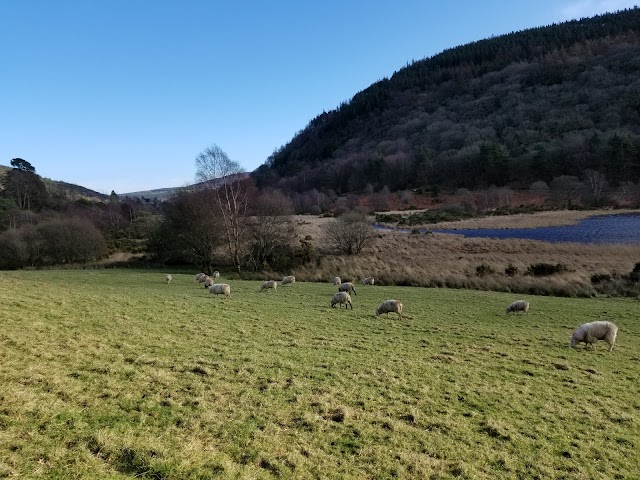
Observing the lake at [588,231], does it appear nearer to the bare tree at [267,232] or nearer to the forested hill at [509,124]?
the bare tree at [267,232]

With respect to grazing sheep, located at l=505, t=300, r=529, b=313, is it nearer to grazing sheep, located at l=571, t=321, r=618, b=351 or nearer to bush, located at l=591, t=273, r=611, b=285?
grazing sheep, located at l=571, t=321, r=618, b=351

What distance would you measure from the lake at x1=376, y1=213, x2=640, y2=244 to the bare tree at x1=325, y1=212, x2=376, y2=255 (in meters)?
18.0

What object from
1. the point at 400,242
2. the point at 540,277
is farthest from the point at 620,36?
the point at 540,277

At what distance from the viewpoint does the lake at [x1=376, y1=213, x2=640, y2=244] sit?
45656 millimetres

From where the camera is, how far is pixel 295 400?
720cm

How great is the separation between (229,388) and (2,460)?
3.69 metres

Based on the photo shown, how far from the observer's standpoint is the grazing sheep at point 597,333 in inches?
492

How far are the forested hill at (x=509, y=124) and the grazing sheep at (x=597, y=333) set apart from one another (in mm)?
97734

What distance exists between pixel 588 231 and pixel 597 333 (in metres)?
47.0

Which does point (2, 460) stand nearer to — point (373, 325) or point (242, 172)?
point (373, 325)

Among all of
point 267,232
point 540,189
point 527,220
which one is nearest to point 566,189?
point 540,189

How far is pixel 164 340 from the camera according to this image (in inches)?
418

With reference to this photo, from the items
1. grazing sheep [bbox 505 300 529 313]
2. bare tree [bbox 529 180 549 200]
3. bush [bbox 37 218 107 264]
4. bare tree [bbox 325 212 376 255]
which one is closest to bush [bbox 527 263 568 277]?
grazing sheep [bbox 505 300 529 313]

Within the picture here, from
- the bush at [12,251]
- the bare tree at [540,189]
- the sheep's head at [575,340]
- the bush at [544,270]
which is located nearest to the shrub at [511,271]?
the bush at [544,270]
